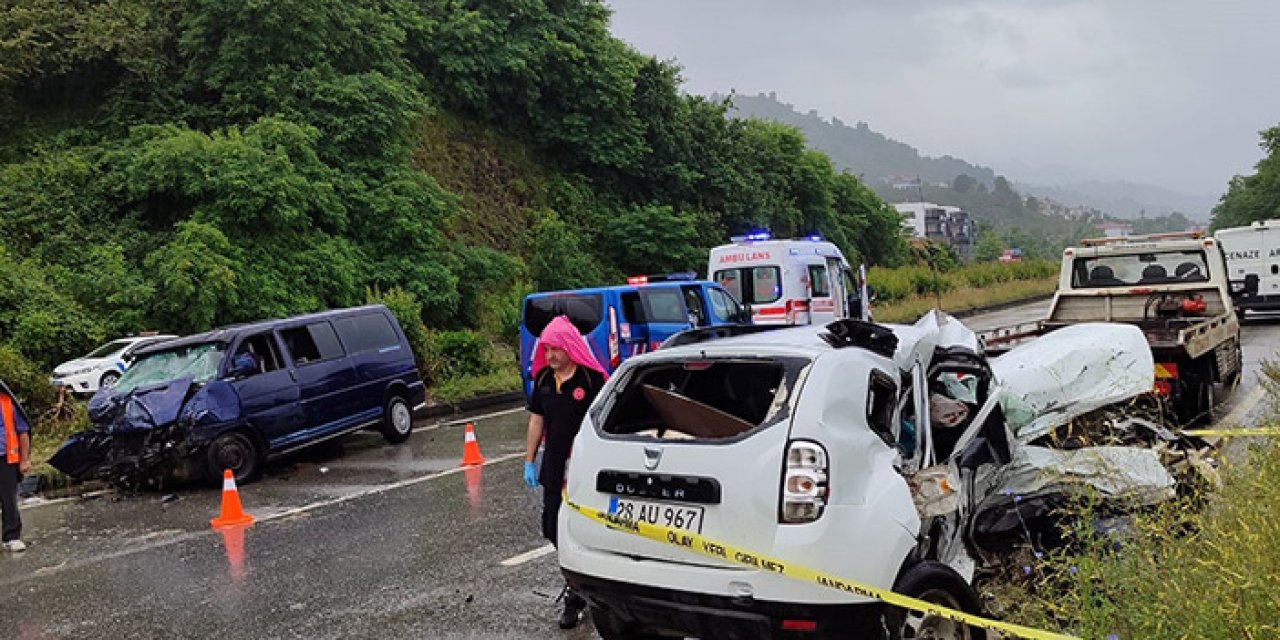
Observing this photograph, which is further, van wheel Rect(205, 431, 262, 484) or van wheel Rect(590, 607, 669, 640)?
van wheel Rect(205, 431, 262, 484)

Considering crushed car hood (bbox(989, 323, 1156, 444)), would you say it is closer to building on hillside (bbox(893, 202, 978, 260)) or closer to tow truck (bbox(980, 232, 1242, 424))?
tow truck (bbox(980, 232, 1242, 424))

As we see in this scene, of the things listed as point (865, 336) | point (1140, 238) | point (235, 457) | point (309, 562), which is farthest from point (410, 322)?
point (865, 336)

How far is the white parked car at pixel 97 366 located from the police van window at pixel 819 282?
11665mm

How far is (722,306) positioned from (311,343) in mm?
6432

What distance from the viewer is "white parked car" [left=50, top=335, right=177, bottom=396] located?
14.6m

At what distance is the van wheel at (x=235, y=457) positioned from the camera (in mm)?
9773

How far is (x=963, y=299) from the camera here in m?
35.7

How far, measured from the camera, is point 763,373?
4.96 m

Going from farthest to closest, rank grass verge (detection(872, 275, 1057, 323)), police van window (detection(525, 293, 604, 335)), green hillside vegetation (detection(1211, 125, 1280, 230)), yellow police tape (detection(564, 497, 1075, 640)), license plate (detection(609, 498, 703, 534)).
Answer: green hillside vegetation (detection(1211, 125, 1280, 230)) < grass verge (detection(872, 275, 1057, 323)) < police van window (detection(525, 293, 604, 335)) < license plate (detection(609, 498, 703, 534)) < yellow police tape (detection(564, 497, 1075, 640))

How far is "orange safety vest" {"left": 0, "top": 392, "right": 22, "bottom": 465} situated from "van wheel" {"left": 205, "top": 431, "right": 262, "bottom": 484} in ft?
6.92

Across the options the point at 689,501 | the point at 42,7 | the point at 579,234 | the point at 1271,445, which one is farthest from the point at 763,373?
the point at 579,234

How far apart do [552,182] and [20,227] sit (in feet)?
52.9

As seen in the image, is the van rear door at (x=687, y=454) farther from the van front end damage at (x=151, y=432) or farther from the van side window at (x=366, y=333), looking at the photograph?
the van side window at (x=366, y=333)

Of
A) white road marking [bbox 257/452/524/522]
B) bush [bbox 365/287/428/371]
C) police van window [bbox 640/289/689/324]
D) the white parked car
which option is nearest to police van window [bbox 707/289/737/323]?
police van window [bbox 640/289/689/324]
